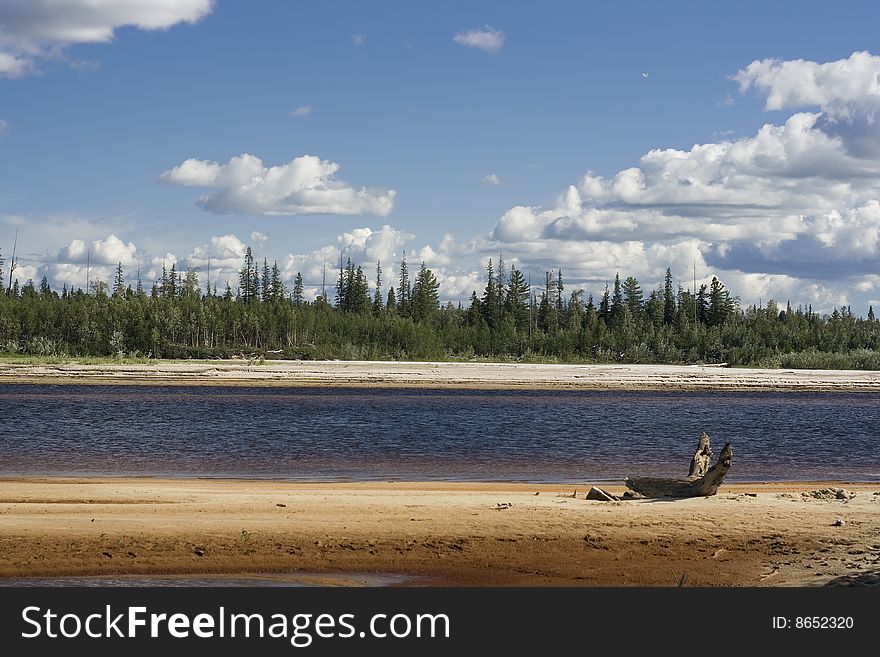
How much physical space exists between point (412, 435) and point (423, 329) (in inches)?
2954

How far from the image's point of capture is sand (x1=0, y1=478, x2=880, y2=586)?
1381 cm

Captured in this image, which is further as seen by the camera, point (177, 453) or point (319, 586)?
point (177, 453)

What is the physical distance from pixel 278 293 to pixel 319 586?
442ft

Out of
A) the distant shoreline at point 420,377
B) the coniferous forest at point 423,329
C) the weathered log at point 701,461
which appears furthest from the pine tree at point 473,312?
the weathered log at point 701,461

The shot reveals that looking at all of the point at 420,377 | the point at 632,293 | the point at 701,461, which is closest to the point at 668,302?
the point at 632,293

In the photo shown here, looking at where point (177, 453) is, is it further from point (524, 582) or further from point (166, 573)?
point (524, 582)

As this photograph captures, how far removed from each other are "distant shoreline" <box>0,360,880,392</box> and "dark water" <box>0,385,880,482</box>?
10670 millimetres

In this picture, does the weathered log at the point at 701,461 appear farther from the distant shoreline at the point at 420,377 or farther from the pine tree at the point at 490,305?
the pine tree at the point at 490,305

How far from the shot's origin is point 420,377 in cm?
8006

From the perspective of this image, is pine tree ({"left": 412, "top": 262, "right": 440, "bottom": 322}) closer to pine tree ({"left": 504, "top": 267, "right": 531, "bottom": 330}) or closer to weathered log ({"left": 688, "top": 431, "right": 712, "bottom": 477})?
pine tree ({"left": 504, "top": 267, "right": 531, "bottom": 330})

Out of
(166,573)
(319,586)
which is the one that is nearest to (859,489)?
(319,586)

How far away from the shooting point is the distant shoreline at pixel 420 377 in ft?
249

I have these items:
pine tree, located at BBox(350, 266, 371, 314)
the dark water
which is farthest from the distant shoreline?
pine tree, located at BBox(350, 266, 371, 314)
